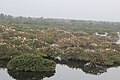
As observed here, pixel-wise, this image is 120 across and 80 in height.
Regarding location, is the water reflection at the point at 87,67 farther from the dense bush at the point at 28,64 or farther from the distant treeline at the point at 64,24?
Answer: the distant treeline at the point at 64,24

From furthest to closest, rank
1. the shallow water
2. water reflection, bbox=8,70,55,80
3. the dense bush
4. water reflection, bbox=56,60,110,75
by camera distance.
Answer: water reflection, bbox=56,60,110,75
the dense bush
the shallow water
water reflection, bbox=8,70,55,80

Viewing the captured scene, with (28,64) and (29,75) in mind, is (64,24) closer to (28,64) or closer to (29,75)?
(28,64)

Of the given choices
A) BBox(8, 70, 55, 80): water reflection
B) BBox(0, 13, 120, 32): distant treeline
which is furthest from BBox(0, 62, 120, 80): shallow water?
BBox(0, 13, 120, 32): distant treeline

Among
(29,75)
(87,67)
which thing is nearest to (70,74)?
(87,67)

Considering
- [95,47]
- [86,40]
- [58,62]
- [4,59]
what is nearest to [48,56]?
[58,62]

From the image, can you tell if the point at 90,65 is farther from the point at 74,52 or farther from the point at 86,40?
the point at 86,40

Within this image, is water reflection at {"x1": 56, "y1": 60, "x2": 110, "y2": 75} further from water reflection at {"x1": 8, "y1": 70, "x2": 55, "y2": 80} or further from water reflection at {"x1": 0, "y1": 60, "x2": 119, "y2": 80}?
water reflection at {"x1": 8, "y1": 70, "x2": 55, "y2": 80}

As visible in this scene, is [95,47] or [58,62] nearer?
[58,62]

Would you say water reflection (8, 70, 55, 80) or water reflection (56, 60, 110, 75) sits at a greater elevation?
water reflection (8, 70, 55, 80)
